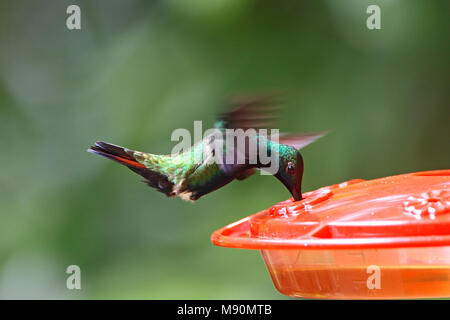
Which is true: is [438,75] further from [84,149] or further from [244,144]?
[84,149]

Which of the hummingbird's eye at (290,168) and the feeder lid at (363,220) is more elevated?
the hummingbird's eye at (290,168)

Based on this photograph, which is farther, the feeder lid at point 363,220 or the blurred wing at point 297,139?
the blurred wing at point 297,139

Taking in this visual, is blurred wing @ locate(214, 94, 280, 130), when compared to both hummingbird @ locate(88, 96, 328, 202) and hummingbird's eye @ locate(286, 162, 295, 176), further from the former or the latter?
hummingbird's eye @ locate(286, 162, 295, 176)

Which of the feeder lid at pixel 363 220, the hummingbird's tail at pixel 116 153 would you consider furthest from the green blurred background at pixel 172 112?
the feeder lid at pixel 363 220

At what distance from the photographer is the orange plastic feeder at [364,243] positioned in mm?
1751

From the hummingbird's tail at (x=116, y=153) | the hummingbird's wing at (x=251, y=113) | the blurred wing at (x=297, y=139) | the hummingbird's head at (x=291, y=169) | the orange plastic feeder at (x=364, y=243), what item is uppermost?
the hummingbird's wing at (x=251, y=113)

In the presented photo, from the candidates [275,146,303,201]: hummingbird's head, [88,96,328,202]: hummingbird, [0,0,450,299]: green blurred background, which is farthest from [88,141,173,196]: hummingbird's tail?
[0,0,450,299]: green blurred background

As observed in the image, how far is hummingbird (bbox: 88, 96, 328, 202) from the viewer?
2314mm

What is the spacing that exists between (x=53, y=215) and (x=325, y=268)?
2.93m

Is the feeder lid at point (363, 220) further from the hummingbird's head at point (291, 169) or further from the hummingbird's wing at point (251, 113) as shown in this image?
the hummingbird's wing at point (251, 113)

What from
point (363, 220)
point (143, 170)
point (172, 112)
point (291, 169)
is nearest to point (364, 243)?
point (363, 220)

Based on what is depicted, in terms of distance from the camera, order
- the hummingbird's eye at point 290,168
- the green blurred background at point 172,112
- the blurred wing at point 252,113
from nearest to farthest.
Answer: the blurred wing at point 252,113
the hummingbird's eye at point 290,168
the green blurred background at point 172,112

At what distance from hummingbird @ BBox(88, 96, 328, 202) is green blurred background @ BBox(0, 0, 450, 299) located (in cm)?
175

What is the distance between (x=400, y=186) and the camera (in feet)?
7.21
